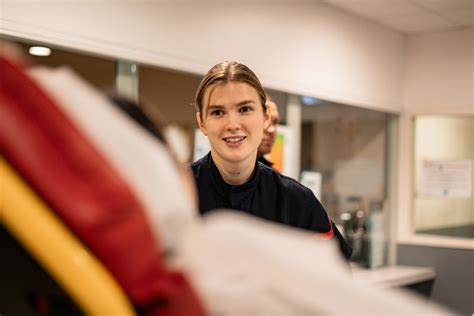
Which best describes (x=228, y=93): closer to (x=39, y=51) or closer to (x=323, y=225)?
(x=323, y=225)

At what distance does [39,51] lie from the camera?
8.79 feet

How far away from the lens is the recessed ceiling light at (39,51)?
2645 mm

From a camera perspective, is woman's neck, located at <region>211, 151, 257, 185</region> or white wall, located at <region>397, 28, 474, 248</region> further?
white wall, located at <region>397, 28, 474, 248</region>

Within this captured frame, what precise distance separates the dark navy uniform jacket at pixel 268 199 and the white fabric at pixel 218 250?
1016mm

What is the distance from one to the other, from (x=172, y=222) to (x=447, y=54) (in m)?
4.87

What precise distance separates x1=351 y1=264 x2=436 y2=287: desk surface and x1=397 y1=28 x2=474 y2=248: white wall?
0.80 feet

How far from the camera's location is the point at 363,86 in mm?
4785

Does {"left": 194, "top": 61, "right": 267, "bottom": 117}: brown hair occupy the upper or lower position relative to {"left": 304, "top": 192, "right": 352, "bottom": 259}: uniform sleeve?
upper

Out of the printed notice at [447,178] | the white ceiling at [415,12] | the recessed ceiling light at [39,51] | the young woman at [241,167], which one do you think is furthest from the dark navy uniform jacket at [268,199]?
the printed notice at [447,178]

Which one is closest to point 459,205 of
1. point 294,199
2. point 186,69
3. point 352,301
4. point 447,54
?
point 447,54

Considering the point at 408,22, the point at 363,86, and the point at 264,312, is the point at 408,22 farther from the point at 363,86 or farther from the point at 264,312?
the point at 264,312

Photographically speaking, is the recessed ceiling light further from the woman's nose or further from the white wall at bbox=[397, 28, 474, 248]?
the white wall at bbox=[397, 28, 474, 248]

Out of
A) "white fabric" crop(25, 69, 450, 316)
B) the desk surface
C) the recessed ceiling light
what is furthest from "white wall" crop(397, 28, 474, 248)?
"white fabric" crop(25, 69, 450, 316)

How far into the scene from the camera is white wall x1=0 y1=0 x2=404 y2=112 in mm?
2746
